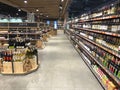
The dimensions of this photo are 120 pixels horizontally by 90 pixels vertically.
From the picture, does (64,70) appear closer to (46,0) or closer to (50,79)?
(50,79)

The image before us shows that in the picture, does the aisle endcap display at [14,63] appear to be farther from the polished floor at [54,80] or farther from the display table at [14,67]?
the polished floor at [54,80]

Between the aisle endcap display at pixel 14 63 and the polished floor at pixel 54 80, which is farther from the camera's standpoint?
the aisle endcap display at pixel 14 63

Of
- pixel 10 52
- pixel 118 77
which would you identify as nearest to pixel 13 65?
pixel 10 52

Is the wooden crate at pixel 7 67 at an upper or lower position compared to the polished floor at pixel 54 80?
upper

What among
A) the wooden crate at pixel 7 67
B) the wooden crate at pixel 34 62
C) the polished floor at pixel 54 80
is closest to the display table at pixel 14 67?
the wooden crate at pixel 7 67

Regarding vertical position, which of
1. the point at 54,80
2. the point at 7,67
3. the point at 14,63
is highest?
the point at 14,63

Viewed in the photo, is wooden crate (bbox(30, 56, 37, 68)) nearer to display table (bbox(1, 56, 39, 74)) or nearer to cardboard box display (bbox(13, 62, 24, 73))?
display table (bbox(1, 56, 39, 74))

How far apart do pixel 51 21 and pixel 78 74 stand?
43.2 m

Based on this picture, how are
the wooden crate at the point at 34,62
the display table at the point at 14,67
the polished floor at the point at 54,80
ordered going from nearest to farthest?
1. the polished floor at the point at 54,80
2. the display table at the point at 14,67
3. the wooden crate at the point at 34,62

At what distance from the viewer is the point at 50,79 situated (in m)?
5.72

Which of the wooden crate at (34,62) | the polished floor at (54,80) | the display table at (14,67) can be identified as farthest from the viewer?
the wooden crate at (34,62)

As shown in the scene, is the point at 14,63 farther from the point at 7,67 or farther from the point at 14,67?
the point at 7,67

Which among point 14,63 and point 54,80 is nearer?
point 54,80

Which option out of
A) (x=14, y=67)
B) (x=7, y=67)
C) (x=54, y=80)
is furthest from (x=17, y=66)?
(x=54, y=80)
